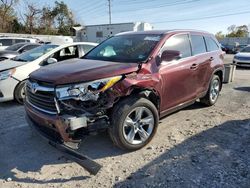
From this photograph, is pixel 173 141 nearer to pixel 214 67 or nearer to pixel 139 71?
pixel 139 71

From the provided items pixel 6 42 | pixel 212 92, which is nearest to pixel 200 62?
pixel 212 92

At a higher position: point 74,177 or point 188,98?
point 188,98

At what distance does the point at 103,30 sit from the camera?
144 feet

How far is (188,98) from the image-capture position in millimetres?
5332

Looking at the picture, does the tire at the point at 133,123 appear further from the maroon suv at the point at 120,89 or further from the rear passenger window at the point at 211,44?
the rear passenger window at the point at 211,44

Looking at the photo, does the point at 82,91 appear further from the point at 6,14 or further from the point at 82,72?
the point at 6,14

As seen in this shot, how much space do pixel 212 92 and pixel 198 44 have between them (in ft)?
4.61

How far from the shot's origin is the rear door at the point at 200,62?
551cm

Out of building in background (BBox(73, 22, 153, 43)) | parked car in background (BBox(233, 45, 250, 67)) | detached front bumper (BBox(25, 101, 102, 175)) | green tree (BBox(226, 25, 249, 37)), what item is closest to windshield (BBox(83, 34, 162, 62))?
detached front bumper (BBox(25, 101, 102, 175))

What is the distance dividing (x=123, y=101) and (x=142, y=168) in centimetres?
96

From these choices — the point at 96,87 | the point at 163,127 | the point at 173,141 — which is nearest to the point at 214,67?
the point at 163,127

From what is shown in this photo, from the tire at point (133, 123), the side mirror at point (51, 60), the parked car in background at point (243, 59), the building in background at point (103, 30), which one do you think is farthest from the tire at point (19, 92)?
the building in background at point (103, 30)

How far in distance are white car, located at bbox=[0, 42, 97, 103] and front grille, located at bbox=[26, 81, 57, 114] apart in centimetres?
268

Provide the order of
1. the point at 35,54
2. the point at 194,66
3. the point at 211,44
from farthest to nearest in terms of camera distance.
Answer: the point at 35,54 < the point at 211,44 < the point at 194,66
